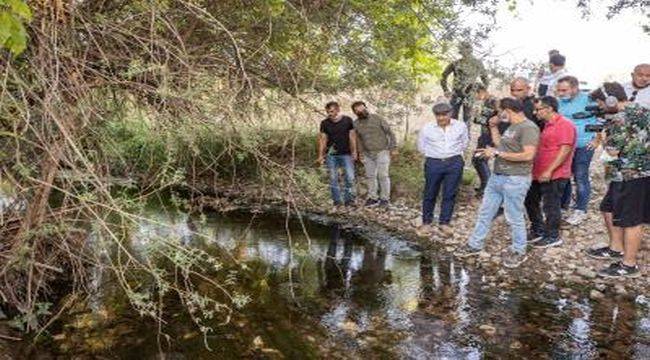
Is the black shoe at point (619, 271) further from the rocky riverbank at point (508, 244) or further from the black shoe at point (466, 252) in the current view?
the black shoe at point (466, 252)

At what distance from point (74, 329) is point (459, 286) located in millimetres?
3799

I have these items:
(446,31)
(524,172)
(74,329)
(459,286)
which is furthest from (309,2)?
(74,329)

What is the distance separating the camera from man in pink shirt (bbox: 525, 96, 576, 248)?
21.1 feet

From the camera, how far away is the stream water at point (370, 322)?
4.73 m

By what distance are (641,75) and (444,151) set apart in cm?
240

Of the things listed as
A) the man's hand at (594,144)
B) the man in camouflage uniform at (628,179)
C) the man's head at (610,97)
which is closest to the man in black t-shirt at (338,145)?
the man's hand at (594,144)

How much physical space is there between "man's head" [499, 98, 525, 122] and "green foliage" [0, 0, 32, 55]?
491 centimetres

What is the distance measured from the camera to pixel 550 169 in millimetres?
6566

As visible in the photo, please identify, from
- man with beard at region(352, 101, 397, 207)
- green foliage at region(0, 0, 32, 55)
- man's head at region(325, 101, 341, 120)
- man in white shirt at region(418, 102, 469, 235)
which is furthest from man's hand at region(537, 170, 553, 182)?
green foliage at region(0, 0, 32, 55)

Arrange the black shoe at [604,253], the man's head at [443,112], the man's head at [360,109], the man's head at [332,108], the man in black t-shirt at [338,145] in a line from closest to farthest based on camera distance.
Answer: the black shoe at [604,253] < the man's head at [443,112] < the man's head at [332,108] < the man's head at [360,109] < the man in black t-shirt at [338,145]

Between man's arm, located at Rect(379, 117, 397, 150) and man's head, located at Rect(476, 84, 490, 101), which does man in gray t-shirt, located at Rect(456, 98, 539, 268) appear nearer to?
man's head, located at Rect(476, 84, 490, 101)

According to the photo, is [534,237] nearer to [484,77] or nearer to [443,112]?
[443,112]

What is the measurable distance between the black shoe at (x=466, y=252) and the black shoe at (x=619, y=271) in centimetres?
139

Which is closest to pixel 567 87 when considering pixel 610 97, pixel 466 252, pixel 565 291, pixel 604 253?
pixel 610 97
